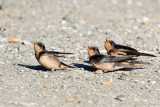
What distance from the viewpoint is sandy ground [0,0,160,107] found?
6.07 m

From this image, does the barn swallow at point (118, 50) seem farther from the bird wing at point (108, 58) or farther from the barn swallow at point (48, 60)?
the barn swallow at point (48, 60)

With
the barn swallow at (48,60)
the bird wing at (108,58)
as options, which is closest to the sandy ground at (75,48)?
the barn swallow at (48,60)

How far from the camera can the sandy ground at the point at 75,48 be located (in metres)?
6.07

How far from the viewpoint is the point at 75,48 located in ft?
30.7

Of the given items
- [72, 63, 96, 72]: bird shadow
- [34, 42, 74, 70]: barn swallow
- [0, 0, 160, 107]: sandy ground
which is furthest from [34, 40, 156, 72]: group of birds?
[72, 63, 96, 72]: bird shadow

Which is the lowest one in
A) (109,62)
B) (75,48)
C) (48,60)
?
(109,62)

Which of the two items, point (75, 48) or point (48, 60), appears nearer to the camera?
point (48, 60)

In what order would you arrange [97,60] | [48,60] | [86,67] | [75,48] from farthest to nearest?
[75,48] < [86,67] < [97,60] < [48,60]

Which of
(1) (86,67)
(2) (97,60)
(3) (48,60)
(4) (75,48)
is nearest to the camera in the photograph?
(3) (48,60)

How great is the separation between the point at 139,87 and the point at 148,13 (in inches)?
377

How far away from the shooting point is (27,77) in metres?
6.95

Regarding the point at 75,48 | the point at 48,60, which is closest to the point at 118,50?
the point at 48,60

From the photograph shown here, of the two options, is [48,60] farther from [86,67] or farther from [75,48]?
[75,48]

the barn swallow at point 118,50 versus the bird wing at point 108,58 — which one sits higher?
the barn swallow at point 118,50
